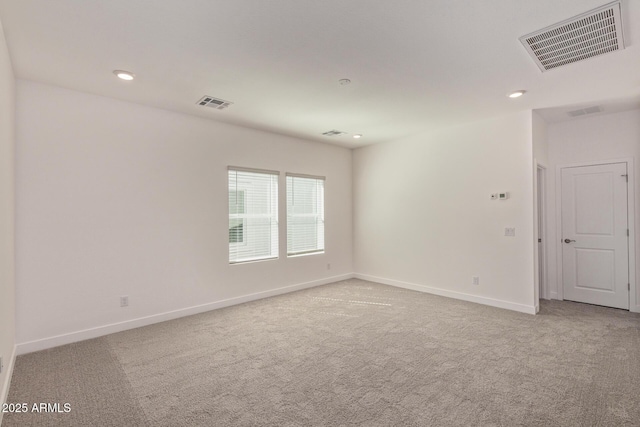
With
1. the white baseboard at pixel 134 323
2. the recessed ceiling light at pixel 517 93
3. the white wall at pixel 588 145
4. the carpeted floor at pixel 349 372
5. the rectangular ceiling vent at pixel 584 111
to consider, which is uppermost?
the rectangular ceiling vent at pixel 584 111

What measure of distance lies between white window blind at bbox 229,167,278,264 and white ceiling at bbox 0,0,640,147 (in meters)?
1.14

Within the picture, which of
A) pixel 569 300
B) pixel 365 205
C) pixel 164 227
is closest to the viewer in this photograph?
pixel 164 227

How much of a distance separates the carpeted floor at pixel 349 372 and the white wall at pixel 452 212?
0.74 m

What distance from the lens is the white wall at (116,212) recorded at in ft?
10.4

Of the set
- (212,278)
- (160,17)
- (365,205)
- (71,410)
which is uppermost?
(160,17)

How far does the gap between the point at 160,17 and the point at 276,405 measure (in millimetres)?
2788

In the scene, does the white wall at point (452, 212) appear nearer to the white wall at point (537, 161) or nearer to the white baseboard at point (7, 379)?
the white wall at point (537, 161)

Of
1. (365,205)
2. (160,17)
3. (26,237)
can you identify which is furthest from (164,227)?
(365,205)

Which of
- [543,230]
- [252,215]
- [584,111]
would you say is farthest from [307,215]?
[584,111]

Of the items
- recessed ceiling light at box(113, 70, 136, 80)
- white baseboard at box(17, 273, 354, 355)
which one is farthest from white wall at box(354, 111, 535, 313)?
recessed ceiling light at box(113, 70, 136, 80)

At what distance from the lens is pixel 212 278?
4.45 m

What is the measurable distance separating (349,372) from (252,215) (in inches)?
116

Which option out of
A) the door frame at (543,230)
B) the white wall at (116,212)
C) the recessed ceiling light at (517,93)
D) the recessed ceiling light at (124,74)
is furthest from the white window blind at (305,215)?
the door frame at (543,230)

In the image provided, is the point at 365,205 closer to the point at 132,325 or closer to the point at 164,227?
the point at 164,227
